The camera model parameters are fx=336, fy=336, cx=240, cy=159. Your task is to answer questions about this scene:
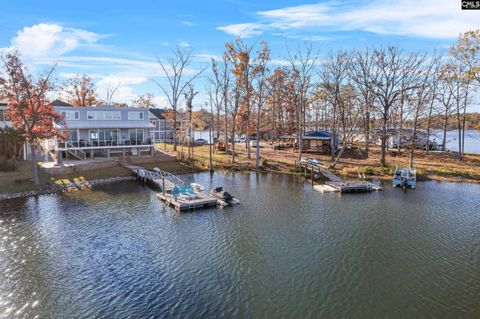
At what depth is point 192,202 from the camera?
26.6 metres

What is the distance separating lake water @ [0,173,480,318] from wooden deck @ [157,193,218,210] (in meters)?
0.87

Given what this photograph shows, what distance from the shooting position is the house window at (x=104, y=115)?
4406 cm

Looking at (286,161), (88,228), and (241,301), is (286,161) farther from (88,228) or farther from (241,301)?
(241,301)

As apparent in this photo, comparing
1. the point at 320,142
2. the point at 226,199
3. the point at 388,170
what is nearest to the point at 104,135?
the point at 226,199

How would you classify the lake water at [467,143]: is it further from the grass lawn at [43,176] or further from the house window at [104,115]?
the house window at [104,115]

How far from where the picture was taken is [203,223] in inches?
921

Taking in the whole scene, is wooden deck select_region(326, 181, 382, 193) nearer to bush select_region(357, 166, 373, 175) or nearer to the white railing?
bush select_region(357, 166, 373, 175)

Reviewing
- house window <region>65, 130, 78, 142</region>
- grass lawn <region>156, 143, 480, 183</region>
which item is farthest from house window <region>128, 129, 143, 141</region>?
grass lawn <region>156, 143, 480, 183</region>

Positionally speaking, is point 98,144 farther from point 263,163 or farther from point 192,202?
point 192,202

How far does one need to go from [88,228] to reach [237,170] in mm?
24551

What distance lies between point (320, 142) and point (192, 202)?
33.3 metres

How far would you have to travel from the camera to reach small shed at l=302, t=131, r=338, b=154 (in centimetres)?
5337

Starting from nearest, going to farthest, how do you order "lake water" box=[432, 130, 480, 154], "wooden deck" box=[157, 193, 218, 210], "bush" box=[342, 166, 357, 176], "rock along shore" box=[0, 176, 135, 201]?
"wooden deck" box=[157, 193, 218, 210], "rock along shore" box=[0, 176, 135, 201], "bush" box=[342, 166, 357, 176], "lake water" box=[432, 130, 480, 154]

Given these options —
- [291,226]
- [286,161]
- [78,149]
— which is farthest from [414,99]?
[78,149]
